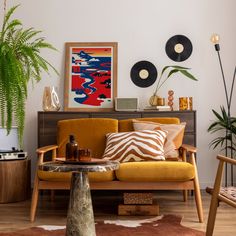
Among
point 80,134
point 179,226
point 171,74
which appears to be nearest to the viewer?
point 179,226

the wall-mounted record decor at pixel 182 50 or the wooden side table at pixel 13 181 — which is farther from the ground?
the wall-mounted record decor at pixel 182 50

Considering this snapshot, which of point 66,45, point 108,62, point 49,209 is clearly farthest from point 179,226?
point 66,45

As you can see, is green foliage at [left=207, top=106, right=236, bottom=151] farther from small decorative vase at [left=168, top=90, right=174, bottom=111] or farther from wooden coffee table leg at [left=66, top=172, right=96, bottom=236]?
wooden coffee table leg at [left=66, top=172, right=96, bottom=236]

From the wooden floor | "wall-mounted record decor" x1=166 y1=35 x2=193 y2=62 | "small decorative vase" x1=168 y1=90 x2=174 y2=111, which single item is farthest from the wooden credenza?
"wall-mounted record decor" x1=166 y1=35 x2=193 y2=62

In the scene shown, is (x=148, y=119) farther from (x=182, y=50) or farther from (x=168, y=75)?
(x=182, y=50)

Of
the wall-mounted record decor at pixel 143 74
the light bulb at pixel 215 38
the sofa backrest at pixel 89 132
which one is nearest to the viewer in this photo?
the sofa backrest at pixel 89 132

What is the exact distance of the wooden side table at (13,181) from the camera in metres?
3.95

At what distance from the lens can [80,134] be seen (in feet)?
12.9

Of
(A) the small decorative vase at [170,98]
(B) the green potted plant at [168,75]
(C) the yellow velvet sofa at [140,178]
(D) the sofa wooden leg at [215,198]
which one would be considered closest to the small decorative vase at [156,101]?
(B) the green potted plant at [168,75]

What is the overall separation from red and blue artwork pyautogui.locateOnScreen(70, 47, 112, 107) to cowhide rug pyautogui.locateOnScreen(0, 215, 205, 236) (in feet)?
5.52

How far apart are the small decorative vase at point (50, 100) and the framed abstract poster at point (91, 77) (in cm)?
22

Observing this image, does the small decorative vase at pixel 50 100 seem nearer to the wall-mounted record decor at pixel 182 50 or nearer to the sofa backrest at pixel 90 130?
the sofa backrest at pixel 90 130

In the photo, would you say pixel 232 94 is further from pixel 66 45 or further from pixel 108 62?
pixel 66 45

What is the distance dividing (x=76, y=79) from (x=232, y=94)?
1.65 m
